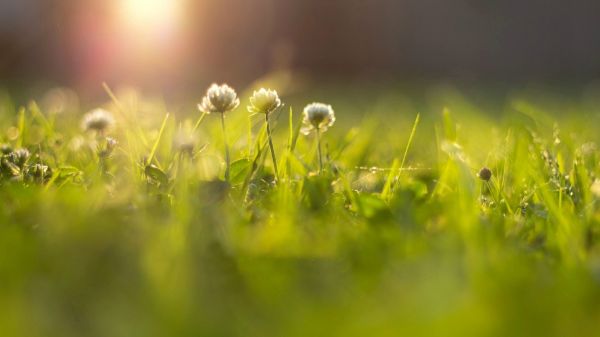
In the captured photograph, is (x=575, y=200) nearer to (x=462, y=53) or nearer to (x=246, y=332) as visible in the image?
(x=246, y=332)

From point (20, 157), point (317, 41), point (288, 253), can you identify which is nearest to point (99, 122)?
point (20, 157)

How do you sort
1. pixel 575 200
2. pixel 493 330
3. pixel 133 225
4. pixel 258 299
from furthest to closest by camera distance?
1. pixel 575 200
2. pixel 133 225
3. pixel 258 299
4. pixel 493 330

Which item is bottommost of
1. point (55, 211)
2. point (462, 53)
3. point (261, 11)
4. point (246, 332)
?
point (246, 332)

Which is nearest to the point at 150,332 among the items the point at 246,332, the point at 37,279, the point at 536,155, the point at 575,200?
the point at 246,332

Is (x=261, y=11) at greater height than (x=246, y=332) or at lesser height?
greater

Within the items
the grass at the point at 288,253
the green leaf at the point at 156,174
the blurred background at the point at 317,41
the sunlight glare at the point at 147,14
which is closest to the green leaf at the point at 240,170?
the grass at the point at 288,253

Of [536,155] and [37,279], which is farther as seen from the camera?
[536,155]

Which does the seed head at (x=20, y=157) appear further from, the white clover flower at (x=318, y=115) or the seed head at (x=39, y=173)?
the white clover flower at (x=318, y=115)

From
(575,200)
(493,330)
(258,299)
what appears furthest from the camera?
(575,200)
